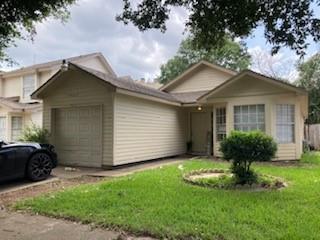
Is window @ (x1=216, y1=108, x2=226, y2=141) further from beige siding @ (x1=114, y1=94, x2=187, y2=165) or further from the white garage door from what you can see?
the white garage door

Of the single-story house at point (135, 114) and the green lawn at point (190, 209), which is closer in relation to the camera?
the green lawn at point (190, 209)

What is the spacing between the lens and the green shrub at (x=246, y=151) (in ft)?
25.6

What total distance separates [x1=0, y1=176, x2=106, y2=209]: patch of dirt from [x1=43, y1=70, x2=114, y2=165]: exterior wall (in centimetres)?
197

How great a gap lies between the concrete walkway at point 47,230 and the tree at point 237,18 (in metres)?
3.73

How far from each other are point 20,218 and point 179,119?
11900mm

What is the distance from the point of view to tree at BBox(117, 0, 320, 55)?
5.00 metres

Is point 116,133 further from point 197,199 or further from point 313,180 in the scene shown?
point 313,180

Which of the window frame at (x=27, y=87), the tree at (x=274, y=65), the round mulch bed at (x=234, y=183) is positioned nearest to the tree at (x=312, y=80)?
the tree at (x=274, y=65)

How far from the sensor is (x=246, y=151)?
779cm

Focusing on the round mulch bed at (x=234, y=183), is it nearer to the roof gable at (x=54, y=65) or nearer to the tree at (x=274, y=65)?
the roof gable at (x=54, y=65)

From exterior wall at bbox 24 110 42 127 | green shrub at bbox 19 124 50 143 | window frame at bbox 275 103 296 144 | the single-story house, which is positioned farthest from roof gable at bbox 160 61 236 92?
green shrub at bbox 19 124 50 143

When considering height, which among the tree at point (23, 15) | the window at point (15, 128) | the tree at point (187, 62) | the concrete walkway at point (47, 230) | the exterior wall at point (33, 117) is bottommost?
the concrete walkway at point (47, 230)

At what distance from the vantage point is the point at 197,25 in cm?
593

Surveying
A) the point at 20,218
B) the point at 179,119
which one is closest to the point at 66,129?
the point at 179,119
